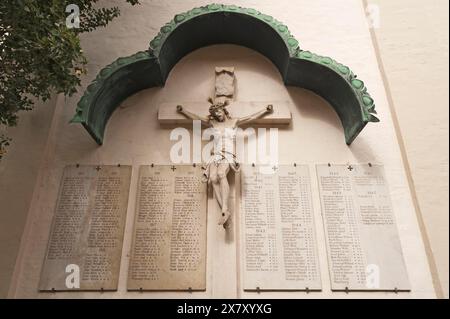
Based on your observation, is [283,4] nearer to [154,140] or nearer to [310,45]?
[310,45]

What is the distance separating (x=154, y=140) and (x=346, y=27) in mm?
3252

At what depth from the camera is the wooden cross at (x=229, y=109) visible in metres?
5.26

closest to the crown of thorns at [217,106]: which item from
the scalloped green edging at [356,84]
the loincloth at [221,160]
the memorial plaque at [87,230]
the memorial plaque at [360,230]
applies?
the loincloth at [221,160]

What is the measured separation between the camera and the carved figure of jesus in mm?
4621

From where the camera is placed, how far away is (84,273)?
14.4 ft

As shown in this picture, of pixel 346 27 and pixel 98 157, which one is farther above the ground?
pixel 346 27

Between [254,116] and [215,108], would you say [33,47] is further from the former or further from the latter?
[254,116]

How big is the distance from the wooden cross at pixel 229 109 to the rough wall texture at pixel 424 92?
1.40 metres

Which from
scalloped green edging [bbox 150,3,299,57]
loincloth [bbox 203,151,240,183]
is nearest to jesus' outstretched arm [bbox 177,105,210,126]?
loincloth [bbox 203,151,240,183]

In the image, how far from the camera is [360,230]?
4586 mm

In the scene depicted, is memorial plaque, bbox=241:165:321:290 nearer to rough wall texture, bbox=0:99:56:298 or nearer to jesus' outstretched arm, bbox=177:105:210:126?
jesus' outstretched arm, bbox=177:105:210:126

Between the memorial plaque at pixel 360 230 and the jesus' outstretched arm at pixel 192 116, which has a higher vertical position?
the jesus' outstretched arm at pixel 192 116

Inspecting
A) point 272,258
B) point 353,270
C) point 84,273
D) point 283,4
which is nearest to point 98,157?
point 84,273

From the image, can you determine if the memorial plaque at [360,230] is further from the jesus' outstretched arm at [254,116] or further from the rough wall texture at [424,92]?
the jesus' outstretched arm at [254,116]
